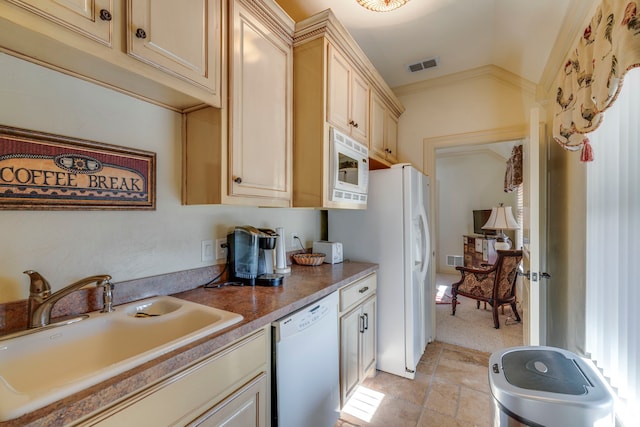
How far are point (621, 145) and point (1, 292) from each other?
2.38 m

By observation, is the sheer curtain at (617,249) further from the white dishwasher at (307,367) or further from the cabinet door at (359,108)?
the cabinet door at (359,108)

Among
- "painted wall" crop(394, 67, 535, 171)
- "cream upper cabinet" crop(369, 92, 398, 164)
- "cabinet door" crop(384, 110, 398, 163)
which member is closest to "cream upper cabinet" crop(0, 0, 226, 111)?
"cream upper cabinet" crop(369, 92, 398, 164)

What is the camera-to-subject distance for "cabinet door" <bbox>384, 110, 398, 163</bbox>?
2750 mm

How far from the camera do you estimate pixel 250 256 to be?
1.61 metres

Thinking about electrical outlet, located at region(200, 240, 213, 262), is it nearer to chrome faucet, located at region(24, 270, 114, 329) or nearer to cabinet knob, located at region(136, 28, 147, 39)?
chrome faucet, located at region(24, 270, 114, 329)

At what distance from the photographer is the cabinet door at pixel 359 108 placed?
2.07 metres

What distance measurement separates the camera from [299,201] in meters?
1.79

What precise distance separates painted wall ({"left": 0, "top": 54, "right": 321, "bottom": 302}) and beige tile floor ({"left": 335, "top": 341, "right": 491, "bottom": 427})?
151cm

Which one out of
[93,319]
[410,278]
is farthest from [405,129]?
[93,319]

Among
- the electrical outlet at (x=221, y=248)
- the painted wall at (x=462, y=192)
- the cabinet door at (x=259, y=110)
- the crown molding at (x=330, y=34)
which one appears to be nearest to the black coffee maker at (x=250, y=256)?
the electrical outlet at (x=221, y=248)

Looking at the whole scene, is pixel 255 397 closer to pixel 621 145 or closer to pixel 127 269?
pixel 127 269

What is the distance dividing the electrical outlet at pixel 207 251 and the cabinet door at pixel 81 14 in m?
0.98

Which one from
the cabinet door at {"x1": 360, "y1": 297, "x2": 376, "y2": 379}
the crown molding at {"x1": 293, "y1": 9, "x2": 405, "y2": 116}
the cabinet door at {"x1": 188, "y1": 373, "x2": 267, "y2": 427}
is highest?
the crown molding at {"x1": 293, "y1": 9, "x2": 405, "y2": 116}

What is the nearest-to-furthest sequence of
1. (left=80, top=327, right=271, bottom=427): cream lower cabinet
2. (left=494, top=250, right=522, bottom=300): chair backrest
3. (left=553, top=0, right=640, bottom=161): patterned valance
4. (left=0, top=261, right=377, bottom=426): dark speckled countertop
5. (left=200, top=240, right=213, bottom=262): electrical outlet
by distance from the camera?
(left=0, top=261, right=377, bottom=426): dark speckled countertop → (left=80, top=327, right=271, bottom=427): cream lower cabinet → (left=553, top=0, right=640, bottom=161): patterned valance → (left=200, top=240, right=213, bottom=262): electrical outlet → (left=494, top=250, right=522, bottom=300): chair backrest
